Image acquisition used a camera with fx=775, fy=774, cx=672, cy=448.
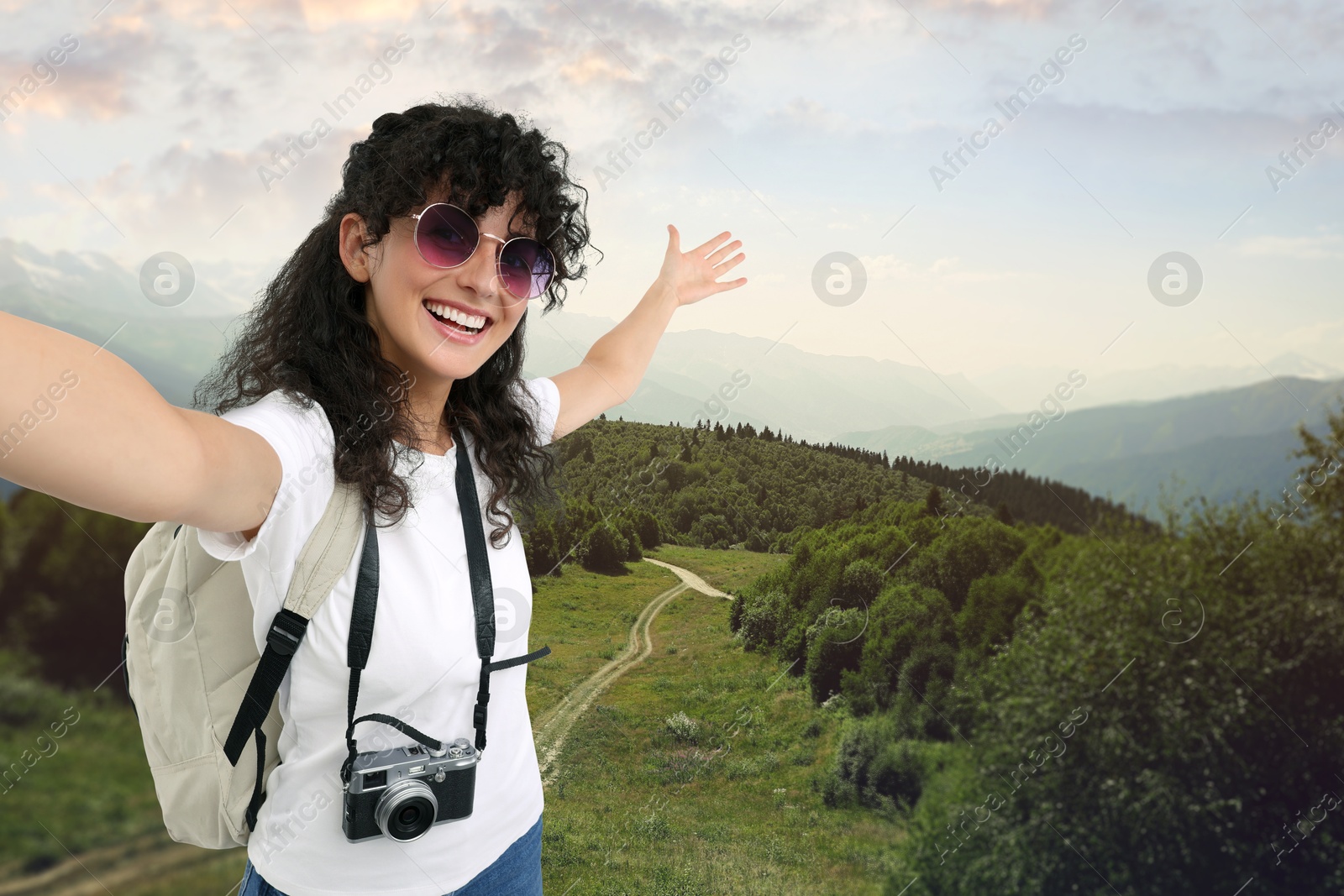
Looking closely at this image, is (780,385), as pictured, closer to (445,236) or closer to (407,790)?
(445,236)

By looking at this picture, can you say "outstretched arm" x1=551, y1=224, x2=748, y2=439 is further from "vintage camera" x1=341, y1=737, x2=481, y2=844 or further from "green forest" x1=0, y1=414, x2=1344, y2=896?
"green forest" x1=0, y1=414, x2=1344, y2=896

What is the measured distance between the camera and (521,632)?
138cm

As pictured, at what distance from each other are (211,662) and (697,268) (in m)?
1.55

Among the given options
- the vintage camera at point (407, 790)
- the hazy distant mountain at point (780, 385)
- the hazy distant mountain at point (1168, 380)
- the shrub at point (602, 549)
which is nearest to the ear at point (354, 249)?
the vintage camera at point (407, 790)

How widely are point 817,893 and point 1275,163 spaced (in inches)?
195

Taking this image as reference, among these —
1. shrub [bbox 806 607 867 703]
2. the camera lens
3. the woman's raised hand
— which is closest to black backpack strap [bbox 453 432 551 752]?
A: the camera lens

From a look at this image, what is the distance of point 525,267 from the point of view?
142 cm

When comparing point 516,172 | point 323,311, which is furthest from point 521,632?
point 516,172

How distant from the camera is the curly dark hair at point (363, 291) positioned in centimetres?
119

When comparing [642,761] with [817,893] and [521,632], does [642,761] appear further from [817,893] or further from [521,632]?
[521,632]

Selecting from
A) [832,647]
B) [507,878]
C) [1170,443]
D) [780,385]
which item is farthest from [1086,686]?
[507,878]

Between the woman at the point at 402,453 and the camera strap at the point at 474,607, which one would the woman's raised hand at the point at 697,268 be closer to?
the woman at the point at 402,453

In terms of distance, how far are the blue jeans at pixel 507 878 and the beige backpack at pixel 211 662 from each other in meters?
0.09

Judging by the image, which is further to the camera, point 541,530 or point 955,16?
point 541,530
